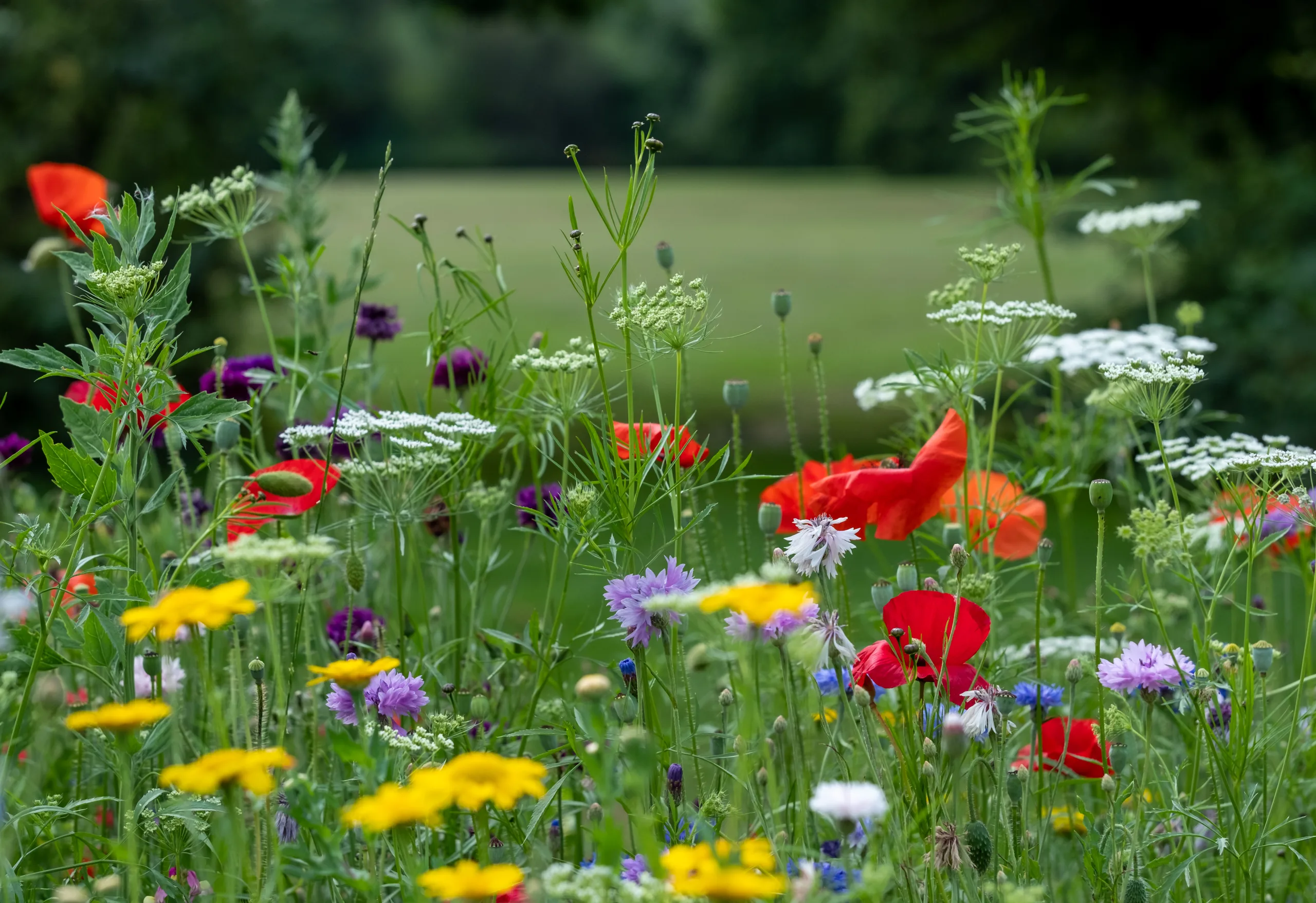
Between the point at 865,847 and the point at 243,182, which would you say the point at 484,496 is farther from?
the point at 865,847

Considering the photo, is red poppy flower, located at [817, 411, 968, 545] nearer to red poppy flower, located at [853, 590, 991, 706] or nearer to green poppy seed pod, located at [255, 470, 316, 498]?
red poppy flower, located at [853, 590, 991, 706]

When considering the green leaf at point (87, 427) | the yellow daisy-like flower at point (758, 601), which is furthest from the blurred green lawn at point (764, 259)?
the yellow daisy-like flower at point (758, 601)

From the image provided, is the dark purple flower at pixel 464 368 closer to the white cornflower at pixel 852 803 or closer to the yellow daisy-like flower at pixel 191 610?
the yellow daisy-like flower at pixel 191 610

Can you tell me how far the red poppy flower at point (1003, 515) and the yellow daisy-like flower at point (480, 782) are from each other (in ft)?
2.88

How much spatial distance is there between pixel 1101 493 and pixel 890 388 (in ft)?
1.23

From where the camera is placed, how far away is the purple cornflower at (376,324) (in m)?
1.93

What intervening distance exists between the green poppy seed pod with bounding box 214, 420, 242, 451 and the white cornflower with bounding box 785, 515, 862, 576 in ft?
2.02

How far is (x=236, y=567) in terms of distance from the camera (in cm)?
94

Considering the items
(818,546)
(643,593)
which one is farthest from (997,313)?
(643,593)

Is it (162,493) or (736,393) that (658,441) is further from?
(162,493)

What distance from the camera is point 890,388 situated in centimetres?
146

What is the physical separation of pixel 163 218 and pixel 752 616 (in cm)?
389

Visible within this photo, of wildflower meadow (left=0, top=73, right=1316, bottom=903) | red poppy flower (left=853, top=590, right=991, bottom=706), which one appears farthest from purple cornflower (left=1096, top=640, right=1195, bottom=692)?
red poppy flower (left=853, top=590, right=991, bottom=706)

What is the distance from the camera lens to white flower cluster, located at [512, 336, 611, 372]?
4.13 ft
